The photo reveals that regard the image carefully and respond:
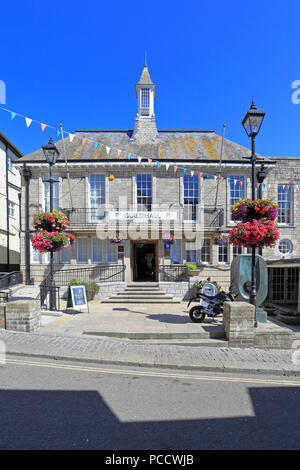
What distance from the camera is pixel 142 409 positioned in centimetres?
385

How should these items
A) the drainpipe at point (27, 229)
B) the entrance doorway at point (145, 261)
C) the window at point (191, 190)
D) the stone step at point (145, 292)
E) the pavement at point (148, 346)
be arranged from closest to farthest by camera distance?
the pavement at point (148, 346), the stone step at point (145, 292), the drainpipe at point (27, 229), the window at point (191, 190), the entrance doorway at point (145, 261)

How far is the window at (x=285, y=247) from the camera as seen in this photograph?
16.9 m

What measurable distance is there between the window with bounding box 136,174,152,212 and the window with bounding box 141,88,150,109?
5.39 meters

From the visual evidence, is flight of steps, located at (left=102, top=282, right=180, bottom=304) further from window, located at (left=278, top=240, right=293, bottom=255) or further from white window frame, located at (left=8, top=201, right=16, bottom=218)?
white window frame, located at (left=8, top=201, right=16, bottom=218)

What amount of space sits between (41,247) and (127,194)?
7328mm

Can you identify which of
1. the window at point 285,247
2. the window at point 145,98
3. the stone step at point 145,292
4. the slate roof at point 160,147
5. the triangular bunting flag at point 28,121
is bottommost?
the stone step at point 145,292

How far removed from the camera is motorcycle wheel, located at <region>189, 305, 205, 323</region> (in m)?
8.65

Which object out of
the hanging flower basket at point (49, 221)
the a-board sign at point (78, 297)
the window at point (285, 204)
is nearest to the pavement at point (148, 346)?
the a-board sign at point (78, 297)

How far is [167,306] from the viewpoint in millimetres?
12258

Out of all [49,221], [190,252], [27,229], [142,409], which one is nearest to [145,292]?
[190,252]

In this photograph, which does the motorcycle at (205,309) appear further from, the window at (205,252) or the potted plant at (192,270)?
the window at (205,252)

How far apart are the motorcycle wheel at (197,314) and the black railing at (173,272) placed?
6.46 m

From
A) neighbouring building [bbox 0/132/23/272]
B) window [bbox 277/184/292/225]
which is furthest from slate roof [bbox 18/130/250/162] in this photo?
neighbouring building [bbox 0/132/23/272]

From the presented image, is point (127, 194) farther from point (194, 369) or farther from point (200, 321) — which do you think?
point (194, 369)
